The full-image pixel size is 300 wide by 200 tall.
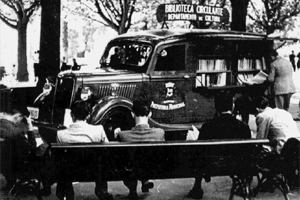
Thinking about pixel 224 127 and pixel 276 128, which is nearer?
pixel 224 127

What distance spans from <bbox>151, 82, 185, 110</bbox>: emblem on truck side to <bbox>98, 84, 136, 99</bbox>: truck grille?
51 centimetres

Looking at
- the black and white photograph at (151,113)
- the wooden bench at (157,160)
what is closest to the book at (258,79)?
the black and white photograph at (151,113)

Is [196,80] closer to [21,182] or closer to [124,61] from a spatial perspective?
[124,61]

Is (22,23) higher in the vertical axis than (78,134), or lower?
higher

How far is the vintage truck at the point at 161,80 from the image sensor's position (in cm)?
757

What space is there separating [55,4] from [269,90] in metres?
4.19

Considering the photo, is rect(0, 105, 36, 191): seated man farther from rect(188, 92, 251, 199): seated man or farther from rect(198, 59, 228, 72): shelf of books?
rect(198, 59, 228, 72): shelf of books

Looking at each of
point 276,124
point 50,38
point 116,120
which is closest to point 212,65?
point 116,120

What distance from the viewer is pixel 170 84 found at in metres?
8.24

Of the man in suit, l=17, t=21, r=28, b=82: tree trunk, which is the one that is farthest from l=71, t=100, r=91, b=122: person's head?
l=17, t=21, r=28, b=82: tree trunk

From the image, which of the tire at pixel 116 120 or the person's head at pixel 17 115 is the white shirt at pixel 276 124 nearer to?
the tire at pixel 116 120

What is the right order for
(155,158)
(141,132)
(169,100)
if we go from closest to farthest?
(155,158) < (141,132) < (169,100)

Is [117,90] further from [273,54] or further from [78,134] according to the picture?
[273,54]

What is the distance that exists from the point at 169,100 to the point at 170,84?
264mm
